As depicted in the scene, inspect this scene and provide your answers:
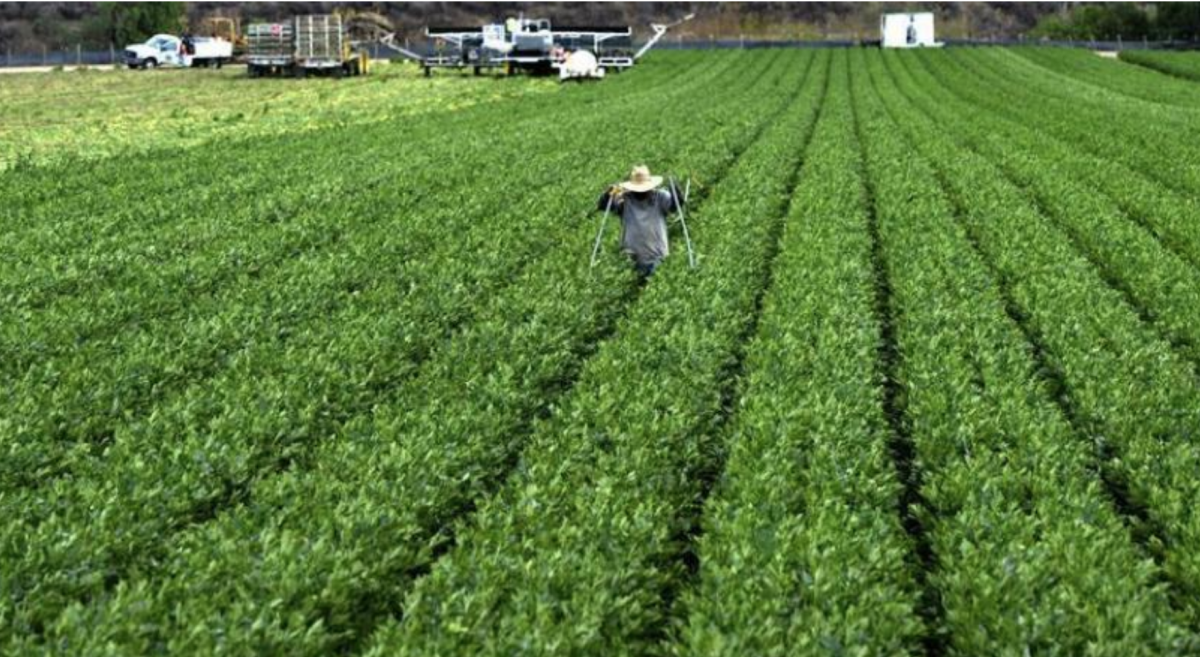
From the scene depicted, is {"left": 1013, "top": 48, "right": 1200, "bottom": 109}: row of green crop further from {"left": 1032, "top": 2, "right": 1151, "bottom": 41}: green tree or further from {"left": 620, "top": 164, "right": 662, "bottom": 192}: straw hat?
{"left": 620, "top": 164, "right": 662, "bottom": 192}: straw hat

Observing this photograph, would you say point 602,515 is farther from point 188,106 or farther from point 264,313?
point 188,106

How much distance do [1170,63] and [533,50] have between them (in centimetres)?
4205

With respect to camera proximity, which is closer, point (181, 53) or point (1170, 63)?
point (1170, 63)

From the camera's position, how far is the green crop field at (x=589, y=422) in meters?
6.05

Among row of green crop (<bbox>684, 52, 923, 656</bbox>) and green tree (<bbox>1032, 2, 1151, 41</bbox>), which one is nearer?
row of green crop (<bbox>684, 52, 923, 656</bbox>)

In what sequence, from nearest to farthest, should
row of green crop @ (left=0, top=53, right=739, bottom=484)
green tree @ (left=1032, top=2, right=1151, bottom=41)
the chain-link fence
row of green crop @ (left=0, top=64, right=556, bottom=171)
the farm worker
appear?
row of green crop @ (left=0, top=53, right=739, bottom=484)
the farm worker
row of green crop @ (left=0, top=64, right=556, bottom=171)
the chain-link fence
green tree @ (left=1032, top=2, right=1151, bottom=41)

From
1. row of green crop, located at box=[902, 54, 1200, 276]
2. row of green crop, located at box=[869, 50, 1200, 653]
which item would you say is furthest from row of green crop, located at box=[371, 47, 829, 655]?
row of green crop, located at box=[902, 54, 1200, 276]

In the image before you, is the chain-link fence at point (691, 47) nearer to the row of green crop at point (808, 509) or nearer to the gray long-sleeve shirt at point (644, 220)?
the gray long-sleeve shirt at point (644, 220)

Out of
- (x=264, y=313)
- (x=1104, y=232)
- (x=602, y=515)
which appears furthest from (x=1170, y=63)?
(x=602, y=515)

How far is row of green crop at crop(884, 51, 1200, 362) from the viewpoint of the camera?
12.6m

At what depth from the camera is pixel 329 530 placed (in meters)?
6.75

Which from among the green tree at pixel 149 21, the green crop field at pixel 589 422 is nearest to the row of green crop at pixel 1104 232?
the green crop field at pixel 589 422

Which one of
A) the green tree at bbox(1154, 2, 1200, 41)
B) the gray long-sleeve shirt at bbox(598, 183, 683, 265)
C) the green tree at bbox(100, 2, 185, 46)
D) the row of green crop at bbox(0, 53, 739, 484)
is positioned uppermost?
the green tree at bbox(100, 2, 185, 46)

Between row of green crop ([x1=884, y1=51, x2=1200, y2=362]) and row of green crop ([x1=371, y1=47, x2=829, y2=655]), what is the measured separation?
4.69 metres
